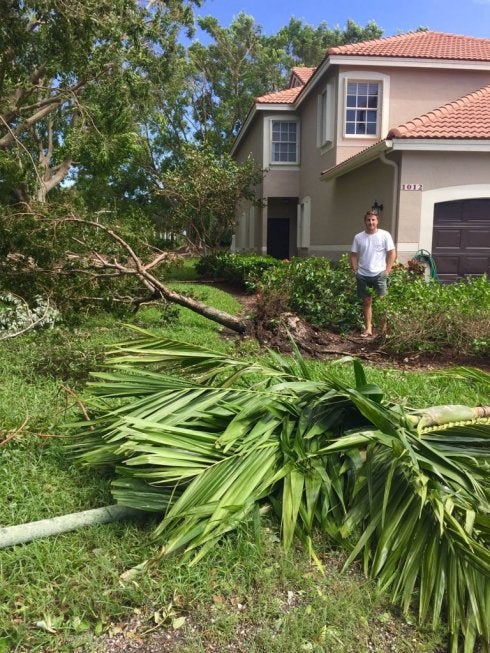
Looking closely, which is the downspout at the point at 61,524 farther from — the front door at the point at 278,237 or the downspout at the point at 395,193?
the front door at the point at 278,237

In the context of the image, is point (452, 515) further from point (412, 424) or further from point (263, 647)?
point (263, 647)

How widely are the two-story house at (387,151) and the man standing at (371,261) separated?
407 cm

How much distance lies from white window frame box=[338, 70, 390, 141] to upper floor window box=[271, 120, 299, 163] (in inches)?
205

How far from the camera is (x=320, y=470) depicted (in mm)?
2799

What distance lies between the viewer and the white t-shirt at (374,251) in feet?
25.7

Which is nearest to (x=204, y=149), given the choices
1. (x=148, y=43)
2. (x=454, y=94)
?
(x=148, y=43)

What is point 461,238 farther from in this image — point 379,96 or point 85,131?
point 85,131

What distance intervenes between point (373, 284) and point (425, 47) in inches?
429

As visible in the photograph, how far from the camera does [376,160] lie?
12.7m

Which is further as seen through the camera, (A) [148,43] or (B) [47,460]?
(A) [148,43]

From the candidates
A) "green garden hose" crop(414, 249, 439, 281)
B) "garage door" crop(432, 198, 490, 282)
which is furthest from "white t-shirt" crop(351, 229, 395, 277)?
"garage door" crop(432, 198, 490, 282)

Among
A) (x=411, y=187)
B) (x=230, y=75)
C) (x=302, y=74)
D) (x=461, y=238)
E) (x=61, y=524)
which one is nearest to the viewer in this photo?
(x=61, y=524)

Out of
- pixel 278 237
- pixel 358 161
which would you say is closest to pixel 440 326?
pixel 358 161

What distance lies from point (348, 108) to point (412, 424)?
532 inches
